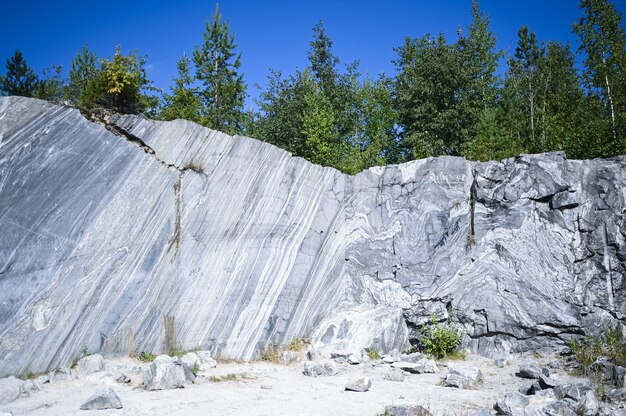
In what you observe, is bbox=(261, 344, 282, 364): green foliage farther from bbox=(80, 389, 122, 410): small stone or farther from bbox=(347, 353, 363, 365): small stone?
bbox=(80, 389, 122, 410): small stone

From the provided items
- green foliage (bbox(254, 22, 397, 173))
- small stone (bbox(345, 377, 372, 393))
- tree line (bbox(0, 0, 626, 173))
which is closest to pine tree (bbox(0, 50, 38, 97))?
tree line (bbox(0, 0, 626, 173))

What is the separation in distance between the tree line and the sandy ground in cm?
633

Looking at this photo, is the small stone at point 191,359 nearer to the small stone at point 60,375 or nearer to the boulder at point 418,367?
the small stone at point 60,375

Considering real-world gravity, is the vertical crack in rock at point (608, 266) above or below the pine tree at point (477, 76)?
below

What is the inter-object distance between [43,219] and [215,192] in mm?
2849

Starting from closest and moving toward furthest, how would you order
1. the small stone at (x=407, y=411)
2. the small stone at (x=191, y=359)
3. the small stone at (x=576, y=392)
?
1. the small stone at (x=407, y=411)
2. the small stone at (x=576, y=392)
3. the small stone at (x=191, y=359)

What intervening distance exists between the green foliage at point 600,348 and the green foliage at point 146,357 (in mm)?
6665

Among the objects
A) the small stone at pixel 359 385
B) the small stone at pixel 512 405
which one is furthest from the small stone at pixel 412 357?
the small stone at pixel 512 405

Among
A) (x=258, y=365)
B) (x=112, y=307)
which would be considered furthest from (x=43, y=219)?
(x=258, y=365)

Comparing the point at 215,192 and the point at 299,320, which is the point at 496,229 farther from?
the point at 215,192

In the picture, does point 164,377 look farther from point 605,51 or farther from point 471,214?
point 605,51

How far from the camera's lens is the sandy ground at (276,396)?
16.6 feet

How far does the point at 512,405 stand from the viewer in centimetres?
489

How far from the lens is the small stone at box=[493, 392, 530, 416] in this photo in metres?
4.68
